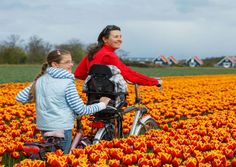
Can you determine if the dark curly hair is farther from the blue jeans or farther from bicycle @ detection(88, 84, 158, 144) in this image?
the blue jeans

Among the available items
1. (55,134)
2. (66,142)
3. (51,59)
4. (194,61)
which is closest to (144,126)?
(66,142)

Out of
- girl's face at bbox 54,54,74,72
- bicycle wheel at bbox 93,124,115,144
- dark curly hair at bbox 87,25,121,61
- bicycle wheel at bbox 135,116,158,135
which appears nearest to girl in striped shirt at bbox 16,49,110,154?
girl's face at bbox 54,54,74,72

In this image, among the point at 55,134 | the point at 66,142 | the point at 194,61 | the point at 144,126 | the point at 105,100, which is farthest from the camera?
the point at 194,61

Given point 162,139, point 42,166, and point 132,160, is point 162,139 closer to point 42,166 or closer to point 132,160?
point 132,160

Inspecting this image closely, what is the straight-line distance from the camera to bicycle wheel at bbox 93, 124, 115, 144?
5448 mm

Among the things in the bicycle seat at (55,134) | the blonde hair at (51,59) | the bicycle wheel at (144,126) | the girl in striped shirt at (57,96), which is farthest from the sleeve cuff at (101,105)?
the bicycle wheel at (144,126)

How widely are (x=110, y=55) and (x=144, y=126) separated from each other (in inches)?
52.4

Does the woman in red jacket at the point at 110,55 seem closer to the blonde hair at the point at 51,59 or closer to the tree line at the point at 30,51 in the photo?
the blonde hair at the point at 51,59

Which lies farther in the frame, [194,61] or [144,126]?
[194,61]

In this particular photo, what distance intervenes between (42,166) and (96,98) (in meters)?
1.89

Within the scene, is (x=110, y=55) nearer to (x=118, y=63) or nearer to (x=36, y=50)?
(x=118, y=63)

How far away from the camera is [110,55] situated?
5.59 meters

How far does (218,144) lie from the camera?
545 centimetres

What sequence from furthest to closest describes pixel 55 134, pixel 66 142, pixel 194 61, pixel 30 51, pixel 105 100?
1. pixel 194 61
2. pixel 30 51
3. pixel 105 100
4. pixel 66 142
5. pixel 55 134
